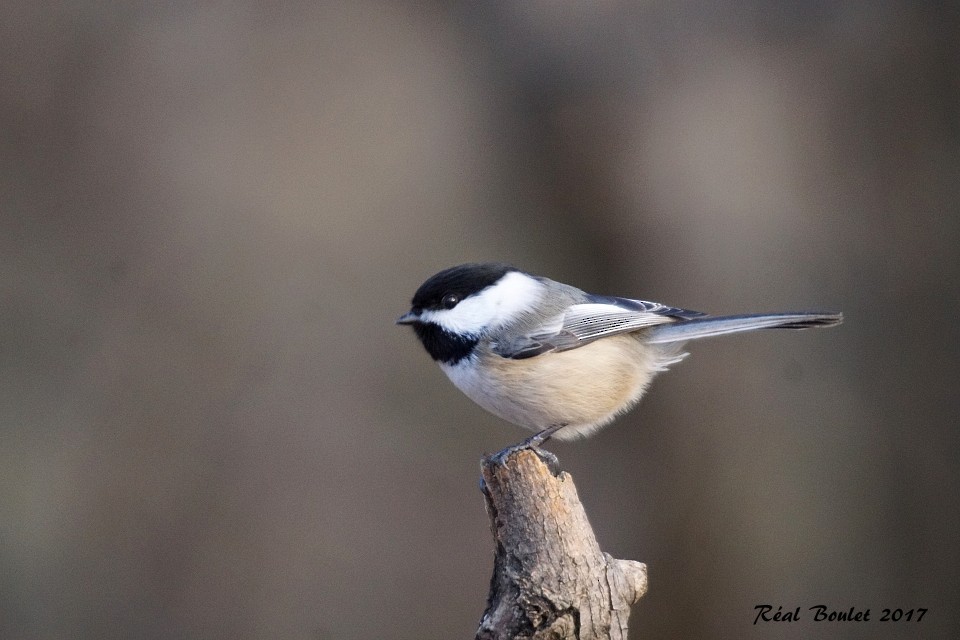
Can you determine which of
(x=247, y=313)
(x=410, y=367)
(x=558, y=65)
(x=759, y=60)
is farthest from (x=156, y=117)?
(x=759, y=60)

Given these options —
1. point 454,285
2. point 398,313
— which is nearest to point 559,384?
point 454,285

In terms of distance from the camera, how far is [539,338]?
9.36 ft

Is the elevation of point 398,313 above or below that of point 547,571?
above

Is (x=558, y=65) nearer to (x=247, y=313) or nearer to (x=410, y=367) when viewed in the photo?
(x=410, y=367)

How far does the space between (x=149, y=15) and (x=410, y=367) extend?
8.19 feet

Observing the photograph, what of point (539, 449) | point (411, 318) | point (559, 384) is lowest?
point (539, 449)

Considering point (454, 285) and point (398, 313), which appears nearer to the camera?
point (454, 285)

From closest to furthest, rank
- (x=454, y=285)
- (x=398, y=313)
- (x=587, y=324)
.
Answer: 1. (x=454, y=285)
2. (x=587, y=324)
3. (x=398, y=313)

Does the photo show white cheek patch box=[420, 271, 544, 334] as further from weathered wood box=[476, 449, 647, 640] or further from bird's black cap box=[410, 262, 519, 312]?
weathered wood box=[476, 449, 647, 640]

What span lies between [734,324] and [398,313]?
2356 mm

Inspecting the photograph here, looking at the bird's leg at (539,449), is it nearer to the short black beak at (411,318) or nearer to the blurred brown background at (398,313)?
the short black beak at (411,318)

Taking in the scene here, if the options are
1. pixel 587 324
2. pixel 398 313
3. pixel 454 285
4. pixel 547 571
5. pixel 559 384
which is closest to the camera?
pixel 547 571

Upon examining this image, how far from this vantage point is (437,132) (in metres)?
5.06

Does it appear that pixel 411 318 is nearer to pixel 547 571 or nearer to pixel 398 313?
pixel 547 571
